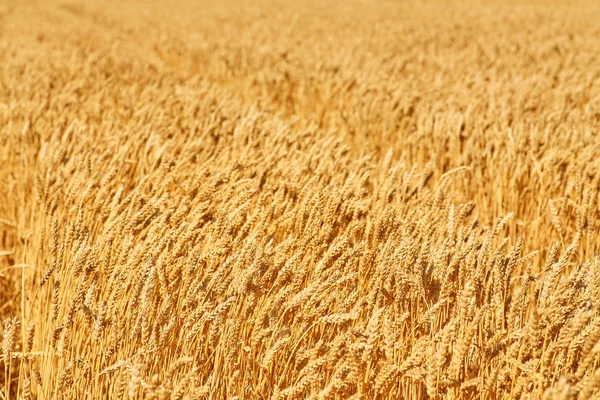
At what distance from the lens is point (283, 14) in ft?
39.3

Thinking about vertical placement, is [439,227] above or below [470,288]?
below

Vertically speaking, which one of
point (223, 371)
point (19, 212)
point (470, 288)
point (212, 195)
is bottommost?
point (19, 212)

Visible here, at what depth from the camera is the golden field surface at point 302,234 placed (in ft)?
4.01

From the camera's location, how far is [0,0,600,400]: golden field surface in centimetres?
122

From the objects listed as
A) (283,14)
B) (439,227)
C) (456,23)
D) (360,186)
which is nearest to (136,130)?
(360,186)

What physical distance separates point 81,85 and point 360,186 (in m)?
2.71

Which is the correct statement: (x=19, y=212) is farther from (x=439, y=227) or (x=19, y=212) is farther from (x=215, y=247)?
(x=439, y=227)

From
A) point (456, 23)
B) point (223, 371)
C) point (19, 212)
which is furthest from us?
point (456, 23)

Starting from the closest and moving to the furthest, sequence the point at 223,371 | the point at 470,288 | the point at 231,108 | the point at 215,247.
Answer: the point at 470,288 < the point at 223,371 < the point at 215,247 < the point at 231,108

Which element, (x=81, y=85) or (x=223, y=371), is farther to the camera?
(x=81, y=85)

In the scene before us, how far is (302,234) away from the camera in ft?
5.61

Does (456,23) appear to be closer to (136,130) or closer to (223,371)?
(136,130)

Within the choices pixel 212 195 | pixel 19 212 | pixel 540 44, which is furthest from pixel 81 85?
pixel 540 44

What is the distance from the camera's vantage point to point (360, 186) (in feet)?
6.31
